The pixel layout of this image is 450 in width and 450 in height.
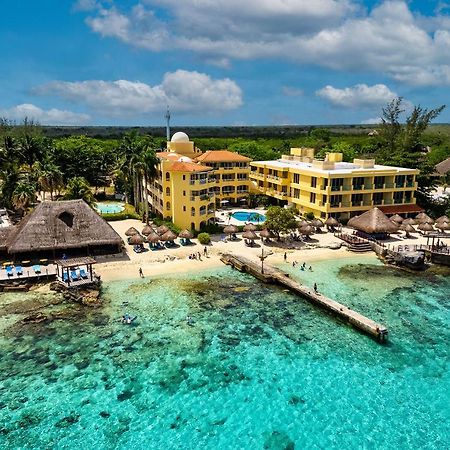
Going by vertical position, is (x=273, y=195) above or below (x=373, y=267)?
above

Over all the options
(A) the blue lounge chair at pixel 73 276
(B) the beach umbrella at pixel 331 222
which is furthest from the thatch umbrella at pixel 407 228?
(A) the blue lounge chair at pixel 73 276

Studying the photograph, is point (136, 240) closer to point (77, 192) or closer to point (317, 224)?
point (77, 192)

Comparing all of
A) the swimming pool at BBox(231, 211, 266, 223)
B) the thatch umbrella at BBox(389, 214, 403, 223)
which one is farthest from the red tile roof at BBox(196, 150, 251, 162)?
the thatch umbrella at BBox(389, 214, 403, 223)

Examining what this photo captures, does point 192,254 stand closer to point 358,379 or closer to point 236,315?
point 236,315

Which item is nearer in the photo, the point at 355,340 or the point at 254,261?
the point at 355,340

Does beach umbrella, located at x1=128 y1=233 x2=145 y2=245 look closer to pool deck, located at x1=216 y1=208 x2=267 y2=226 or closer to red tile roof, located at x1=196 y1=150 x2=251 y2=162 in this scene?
pool deck, located at x1=216 y1=208 x2=267 y2=226

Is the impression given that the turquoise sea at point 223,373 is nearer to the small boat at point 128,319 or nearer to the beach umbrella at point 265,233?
the small boat at point 128,319

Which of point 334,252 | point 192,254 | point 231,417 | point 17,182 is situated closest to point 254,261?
point 192,254
